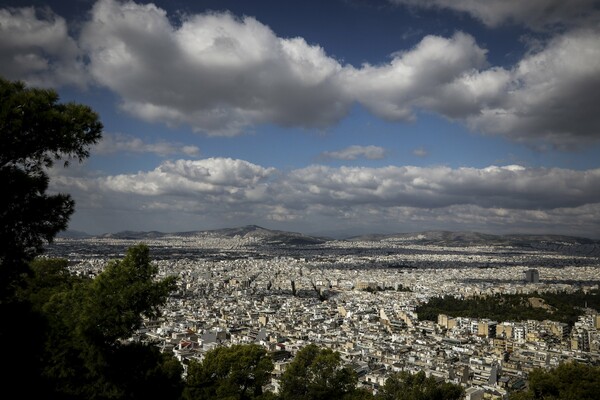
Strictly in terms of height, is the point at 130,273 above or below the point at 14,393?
above

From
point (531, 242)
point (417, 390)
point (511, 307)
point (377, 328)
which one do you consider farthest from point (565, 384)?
point (531, 242)

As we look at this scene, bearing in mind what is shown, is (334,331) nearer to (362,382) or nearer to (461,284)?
(362,382)

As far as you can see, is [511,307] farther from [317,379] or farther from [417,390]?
[317,379]

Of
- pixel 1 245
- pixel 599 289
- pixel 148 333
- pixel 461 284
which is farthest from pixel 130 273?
pixel 599 289

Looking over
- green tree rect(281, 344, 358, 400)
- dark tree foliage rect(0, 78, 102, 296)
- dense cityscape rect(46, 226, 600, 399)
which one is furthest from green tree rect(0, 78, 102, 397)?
green tree rect(281, 344, 358, 400)

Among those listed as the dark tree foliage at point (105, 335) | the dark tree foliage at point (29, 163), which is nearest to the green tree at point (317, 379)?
the dark tree foliage at point (105, 335)

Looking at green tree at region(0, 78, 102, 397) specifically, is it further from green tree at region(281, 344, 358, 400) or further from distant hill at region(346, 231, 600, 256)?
distant hill at region(346, 231, 600, 256)

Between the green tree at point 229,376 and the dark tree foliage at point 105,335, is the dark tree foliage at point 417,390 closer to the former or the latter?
the green tree at point 229,376
